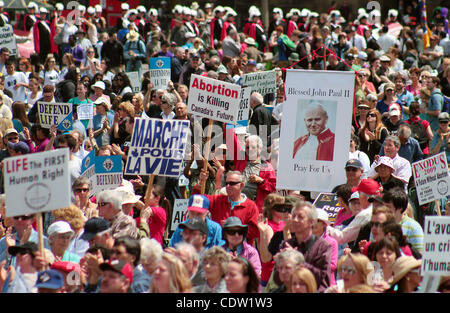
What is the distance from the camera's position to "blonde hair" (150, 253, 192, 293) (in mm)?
6234

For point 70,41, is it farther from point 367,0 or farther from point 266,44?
point 367,0

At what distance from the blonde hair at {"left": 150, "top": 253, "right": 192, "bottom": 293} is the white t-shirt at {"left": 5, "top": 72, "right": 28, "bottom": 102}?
1172 centimetres

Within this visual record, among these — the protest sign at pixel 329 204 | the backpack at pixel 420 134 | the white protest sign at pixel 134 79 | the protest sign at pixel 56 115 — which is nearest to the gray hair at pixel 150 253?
the protest sign at pixel 329 204

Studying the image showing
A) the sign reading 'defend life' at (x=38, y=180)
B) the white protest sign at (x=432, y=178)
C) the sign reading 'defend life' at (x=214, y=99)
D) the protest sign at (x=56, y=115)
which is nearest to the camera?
the sign reading 'defend life' at (x=38, y=180)

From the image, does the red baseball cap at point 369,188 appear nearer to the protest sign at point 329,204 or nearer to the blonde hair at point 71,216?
the protest sign at point 329,204

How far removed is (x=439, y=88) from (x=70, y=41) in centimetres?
925

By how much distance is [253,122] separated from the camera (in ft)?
45.4

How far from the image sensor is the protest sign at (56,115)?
12.8 meters

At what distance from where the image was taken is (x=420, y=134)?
536 inches

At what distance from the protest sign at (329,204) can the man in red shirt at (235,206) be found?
104 cm

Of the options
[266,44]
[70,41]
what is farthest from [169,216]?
[266,44]

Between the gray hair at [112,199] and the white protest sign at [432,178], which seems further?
the white protest sign at [432,178]


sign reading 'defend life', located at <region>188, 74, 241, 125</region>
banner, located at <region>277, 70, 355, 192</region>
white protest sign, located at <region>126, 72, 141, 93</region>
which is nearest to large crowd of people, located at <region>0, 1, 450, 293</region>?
banner, located at <region>277, 70, 355, 192</region>

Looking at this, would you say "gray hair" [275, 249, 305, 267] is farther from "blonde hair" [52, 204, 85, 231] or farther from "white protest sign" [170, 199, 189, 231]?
"white protest sign" [170, 199, 189, 231]
